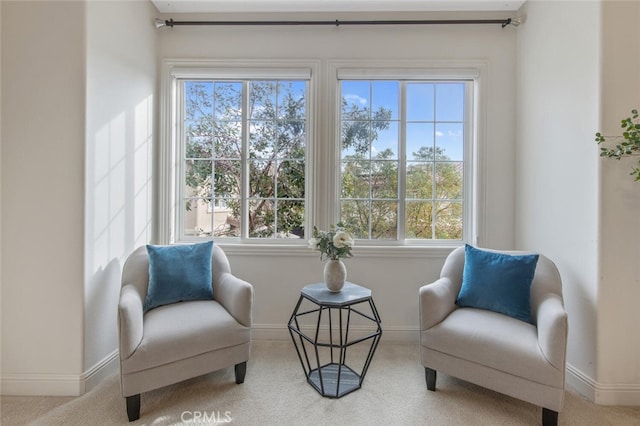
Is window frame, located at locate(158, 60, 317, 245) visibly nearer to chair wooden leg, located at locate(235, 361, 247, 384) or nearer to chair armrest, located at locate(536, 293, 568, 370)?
chair wooden leg, located at locate(235, 361, 247, 384)

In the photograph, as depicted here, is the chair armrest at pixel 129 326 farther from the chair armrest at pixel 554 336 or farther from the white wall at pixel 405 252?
the chair armrest at pixel 554 336

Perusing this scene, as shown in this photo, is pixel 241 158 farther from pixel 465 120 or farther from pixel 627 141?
pixel 627 141

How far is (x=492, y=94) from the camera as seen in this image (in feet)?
8.64

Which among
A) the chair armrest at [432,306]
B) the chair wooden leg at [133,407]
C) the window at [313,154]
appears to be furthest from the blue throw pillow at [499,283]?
the chair wooden leg at [133,407]

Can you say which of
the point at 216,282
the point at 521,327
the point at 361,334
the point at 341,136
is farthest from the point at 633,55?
the point at 216,282

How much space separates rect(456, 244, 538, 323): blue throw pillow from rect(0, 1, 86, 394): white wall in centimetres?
246

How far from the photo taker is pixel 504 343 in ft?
5.53

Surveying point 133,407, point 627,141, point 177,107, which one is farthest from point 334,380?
point 177,107

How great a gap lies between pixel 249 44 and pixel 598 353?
3.30m

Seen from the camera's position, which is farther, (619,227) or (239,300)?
(239,300)

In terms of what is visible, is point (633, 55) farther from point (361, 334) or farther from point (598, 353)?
point (361, 334)

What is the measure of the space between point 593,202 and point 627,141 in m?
0.37

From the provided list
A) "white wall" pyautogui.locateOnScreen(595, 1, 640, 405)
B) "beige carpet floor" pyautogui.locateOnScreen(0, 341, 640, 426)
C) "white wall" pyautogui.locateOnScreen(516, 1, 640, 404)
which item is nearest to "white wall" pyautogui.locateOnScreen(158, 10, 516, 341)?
"white wall" pyautogui.locateOnScreen(516, 1, 640, 404)

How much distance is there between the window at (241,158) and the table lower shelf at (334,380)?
1.10 meters
